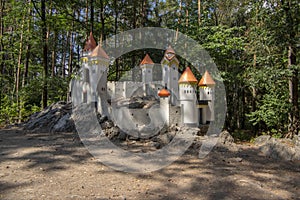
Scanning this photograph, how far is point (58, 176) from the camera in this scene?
612cm

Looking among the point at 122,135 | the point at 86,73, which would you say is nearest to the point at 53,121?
the point at 86,73

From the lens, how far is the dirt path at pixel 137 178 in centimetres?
523

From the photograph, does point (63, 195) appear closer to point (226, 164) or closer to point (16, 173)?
point (16, 173)

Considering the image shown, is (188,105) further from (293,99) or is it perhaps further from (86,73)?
(86,73)

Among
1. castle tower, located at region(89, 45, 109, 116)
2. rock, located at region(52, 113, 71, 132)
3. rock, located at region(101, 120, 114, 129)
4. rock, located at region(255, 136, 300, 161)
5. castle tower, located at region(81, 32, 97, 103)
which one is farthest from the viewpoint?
castle tower, located at region(81, 32, 97, 103)

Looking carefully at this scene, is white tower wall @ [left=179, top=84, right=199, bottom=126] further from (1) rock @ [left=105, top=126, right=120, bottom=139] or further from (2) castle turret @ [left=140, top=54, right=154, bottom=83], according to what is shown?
(2) castle turret @ [left=140, top=54, right=154, bottom=83]

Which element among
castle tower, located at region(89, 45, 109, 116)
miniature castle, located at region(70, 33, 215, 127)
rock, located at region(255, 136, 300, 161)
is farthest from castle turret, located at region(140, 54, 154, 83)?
rock, located at region(255, 136, 300, 161)

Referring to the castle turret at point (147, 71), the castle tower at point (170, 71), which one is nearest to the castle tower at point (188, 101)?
the castle tower at point (170, 71)

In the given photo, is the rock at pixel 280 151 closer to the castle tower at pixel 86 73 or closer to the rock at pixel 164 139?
the rock at pixel 164 139

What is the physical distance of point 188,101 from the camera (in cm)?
1270

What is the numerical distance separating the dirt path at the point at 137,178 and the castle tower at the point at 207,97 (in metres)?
4.68

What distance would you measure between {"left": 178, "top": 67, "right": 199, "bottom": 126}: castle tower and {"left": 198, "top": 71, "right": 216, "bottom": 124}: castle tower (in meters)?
0.93

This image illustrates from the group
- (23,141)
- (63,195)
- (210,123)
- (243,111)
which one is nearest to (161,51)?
(210,123)

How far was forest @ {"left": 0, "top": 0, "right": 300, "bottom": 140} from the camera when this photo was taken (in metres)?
13.2
